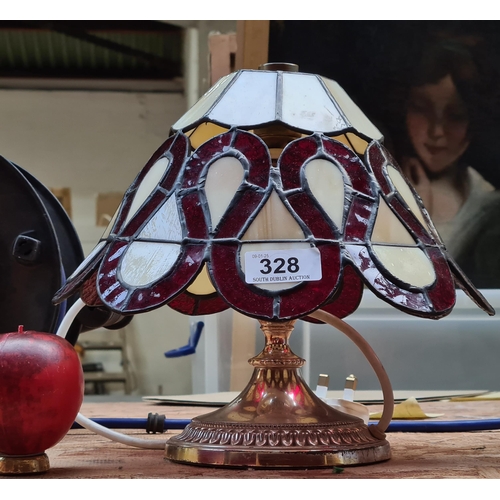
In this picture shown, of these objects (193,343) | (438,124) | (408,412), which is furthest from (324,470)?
(438,124)

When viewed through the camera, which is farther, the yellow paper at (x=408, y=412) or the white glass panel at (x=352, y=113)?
the yellow paper at (x=408, y=412)

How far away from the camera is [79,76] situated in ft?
11.8

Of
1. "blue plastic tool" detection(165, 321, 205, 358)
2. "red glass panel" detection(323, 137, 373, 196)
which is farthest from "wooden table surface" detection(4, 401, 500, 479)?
"blue plastic tool" detection(165, 321, 205, 358)

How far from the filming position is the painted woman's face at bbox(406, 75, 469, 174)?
2.27 m

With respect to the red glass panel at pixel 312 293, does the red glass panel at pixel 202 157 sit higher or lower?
higher

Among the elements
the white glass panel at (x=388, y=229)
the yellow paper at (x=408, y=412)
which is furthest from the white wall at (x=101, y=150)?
the white glass panel at (x=388, y=229)

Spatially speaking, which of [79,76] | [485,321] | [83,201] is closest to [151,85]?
[79,76]

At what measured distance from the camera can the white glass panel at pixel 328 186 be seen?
657mm

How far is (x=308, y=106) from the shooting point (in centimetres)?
71

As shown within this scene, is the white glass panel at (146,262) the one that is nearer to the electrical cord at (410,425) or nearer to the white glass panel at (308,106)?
the white glass panel at (308,106)

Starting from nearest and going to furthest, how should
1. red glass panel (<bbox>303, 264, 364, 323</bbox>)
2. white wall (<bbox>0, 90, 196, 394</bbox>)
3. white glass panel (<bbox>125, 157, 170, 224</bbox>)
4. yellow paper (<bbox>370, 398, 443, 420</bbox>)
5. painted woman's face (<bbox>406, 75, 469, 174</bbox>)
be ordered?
white glass panel (<bbox>125, 157, 170, 224</bbox>) < red glass panel (<bbox>303, 264, 364, 323</bbox>) < yellow paper (<bbox>370, 398, 443, 420</bbox>) < painted woman's face (<bbox>406, 75, 469, 174</bbox>) < white wall (<bbox>0, 90, 196, 394</bbox>)

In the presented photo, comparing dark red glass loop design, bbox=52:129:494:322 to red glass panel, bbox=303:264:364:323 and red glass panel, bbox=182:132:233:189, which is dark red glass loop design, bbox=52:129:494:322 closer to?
red glass panel, bbox=182:132:233:189

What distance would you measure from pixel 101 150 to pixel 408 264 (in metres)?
3.12

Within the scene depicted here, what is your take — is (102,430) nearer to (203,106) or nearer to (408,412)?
(203,106)
